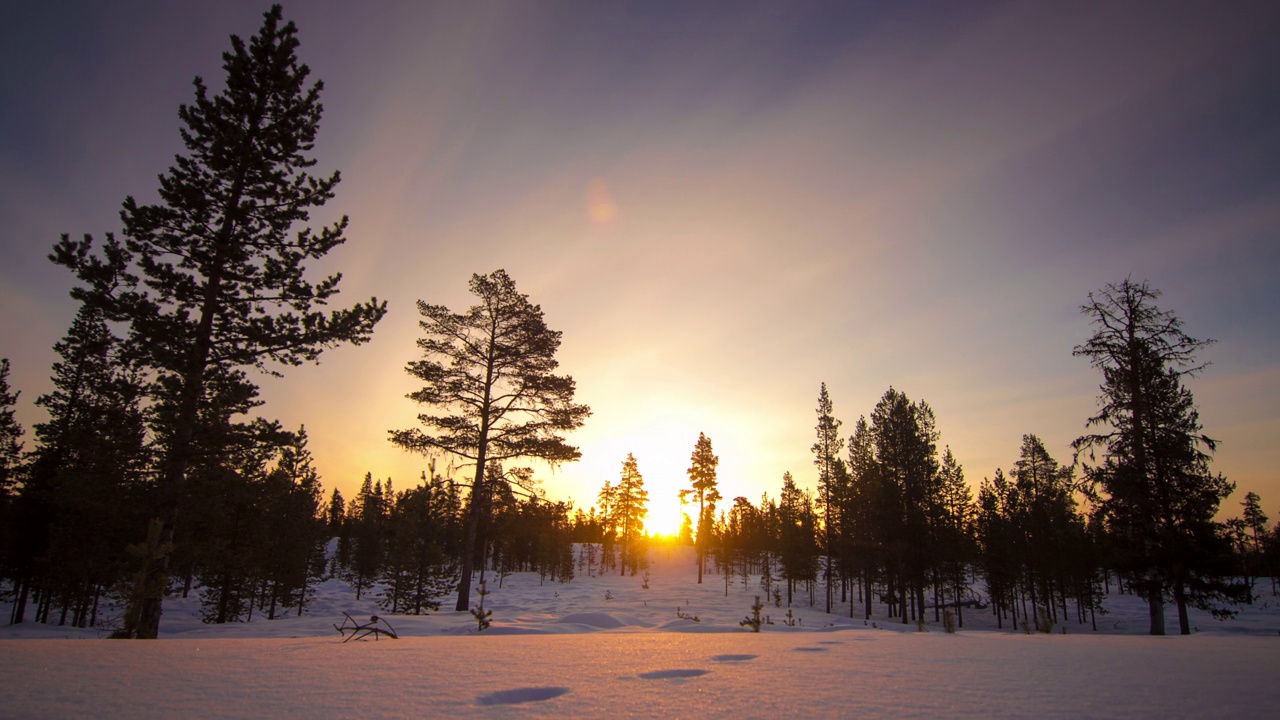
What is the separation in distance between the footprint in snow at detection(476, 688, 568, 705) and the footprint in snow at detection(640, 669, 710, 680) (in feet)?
3.43

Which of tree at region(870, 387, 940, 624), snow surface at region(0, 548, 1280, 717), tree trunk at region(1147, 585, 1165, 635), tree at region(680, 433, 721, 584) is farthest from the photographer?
tree at region(680, 433, 721, 584)

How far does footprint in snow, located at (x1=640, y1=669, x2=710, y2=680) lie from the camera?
5.07 metres

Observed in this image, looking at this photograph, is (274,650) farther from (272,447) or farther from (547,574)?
(547,574)

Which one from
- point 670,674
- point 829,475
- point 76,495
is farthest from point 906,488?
point 76,495

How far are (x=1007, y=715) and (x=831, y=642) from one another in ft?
20.4

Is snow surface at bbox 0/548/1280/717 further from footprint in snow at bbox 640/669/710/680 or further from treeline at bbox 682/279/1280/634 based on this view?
treeline at bbox 682/279/1280/634

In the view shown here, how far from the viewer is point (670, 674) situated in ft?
17.2

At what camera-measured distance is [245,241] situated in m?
13.6

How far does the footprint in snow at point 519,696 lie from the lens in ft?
13.1

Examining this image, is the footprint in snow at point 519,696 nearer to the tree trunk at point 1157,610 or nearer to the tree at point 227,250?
the tree at point 227,250

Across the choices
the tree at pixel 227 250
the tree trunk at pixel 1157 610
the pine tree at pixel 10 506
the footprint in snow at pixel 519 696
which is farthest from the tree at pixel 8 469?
the tree trunk at pixel 1157 610

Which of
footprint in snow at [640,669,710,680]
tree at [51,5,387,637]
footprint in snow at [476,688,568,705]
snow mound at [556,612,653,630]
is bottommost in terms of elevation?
snow mound at [556,612,653,630]

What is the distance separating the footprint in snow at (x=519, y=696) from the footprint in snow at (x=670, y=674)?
1.04 metres

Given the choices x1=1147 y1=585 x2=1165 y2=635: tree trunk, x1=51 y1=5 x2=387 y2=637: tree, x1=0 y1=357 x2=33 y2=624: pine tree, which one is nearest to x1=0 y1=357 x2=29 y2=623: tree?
x1=0 y1=357 x2=33 y2=624: pine tree
